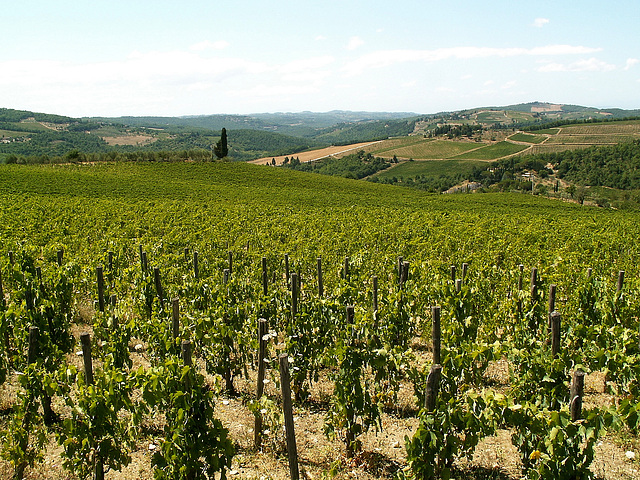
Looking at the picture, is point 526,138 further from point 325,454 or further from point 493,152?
point 325,454

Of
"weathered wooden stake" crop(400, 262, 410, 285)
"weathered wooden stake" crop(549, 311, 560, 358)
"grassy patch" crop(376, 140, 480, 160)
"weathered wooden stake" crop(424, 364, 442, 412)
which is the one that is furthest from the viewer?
"grassy patch" crop(376, 140, 480, 160)

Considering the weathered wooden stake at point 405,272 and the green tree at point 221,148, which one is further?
the green tree at point 221,148

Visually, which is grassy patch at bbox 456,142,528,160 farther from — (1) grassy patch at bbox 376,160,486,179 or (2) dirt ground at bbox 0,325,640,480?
(2) dirt ground at bbox 0,325,640,480

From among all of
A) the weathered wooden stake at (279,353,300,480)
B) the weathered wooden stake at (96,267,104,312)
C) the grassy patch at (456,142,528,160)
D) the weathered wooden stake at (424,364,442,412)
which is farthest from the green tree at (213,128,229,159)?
the grassy patch at (456,142,528,160)

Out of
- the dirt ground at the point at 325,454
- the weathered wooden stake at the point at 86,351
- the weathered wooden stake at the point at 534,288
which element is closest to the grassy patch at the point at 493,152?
the weathered wooden stake at the point at 534,288

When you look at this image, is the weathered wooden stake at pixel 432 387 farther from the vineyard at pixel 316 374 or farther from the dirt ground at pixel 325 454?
the dirt ground at pixel 325 454

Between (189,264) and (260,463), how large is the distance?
784 cm

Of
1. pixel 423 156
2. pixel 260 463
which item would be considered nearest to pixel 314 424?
pixel 260 463

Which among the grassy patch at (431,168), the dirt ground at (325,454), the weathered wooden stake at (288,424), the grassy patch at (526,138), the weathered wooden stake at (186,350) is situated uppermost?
the grassy patch at (526,138)

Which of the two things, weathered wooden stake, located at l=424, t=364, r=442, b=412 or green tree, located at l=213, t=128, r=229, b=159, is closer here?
weathered wooden stake, located at l=424, t=364, r=442, b=412

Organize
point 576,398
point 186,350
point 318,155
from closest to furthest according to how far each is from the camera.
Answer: point 576,398 < point 186,350 < point 318,155

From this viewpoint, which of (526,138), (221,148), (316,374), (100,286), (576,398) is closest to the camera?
(576,398)

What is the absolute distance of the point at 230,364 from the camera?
21.0ft

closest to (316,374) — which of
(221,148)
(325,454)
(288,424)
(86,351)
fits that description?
(325,454)
